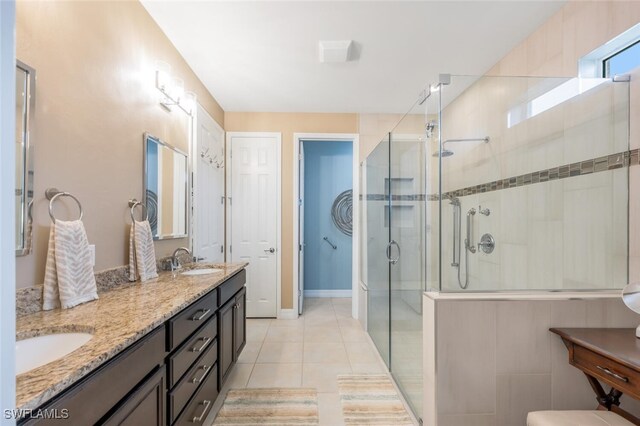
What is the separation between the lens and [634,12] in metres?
1.54

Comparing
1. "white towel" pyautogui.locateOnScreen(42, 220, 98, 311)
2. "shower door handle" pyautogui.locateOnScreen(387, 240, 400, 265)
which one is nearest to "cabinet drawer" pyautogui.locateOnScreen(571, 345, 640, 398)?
"shower door handle" pyautogui.locateOnScreen(387, 240, 400, 265)

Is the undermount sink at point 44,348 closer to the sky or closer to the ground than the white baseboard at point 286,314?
closer to the sky

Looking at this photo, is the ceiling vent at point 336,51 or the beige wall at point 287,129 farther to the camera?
the beige wall at point 287,129

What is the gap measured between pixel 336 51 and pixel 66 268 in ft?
7.41

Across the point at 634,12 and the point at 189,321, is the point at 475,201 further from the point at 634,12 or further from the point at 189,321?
the point at 189,321

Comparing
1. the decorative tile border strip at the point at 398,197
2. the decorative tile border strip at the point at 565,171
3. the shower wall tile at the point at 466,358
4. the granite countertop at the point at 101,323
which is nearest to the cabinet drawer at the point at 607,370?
the shower wall tile at the point at 466,358

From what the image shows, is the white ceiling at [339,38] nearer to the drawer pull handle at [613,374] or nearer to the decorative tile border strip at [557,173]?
the decorative tile border strip at [557,173]

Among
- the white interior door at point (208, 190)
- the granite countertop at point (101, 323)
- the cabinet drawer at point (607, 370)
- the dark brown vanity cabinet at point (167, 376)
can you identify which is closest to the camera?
the granite countertop at point (101, 323)

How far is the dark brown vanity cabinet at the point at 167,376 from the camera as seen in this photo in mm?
823

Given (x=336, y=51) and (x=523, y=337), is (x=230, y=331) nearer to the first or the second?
(x=523, y=337)

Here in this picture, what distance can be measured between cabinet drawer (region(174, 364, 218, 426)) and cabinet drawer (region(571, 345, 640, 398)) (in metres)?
1.80

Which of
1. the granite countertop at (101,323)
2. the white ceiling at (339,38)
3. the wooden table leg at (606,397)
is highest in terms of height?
the white ceiling at (339,38)

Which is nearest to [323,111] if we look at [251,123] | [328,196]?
[251,123]

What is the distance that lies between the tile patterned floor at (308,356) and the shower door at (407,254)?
43cm
